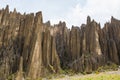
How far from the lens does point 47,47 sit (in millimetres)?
98438

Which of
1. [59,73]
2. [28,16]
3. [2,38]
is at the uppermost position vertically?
[28,16]

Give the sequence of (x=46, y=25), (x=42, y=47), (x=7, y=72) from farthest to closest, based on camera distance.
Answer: (x=46, y=25) < (x=42, y=47) < (x=7, y=72)

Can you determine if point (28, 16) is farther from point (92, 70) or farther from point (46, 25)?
point (92, 70)

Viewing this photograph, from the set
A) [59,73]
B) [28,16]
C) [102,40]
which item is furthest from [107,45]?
[28,16]

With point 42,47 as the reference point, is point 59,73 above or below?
below

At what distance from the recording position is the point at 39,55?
299ft

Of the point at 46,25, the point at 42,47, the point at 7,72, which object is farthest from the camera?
the point at 46,25

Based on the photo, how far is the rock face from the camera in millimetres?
89500

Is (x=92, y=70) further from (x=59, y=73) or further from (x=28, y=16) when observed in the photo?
(x=28, y=16)

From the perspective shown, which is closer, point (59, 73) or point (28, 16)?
point (59, 73)

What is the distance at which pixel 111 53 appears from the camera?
327 feet

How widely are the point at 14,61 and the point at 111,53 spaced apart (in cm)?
3727

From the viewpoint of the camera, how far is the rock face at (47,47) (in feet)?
294

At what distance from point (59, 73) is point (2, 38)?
90.5 feet
